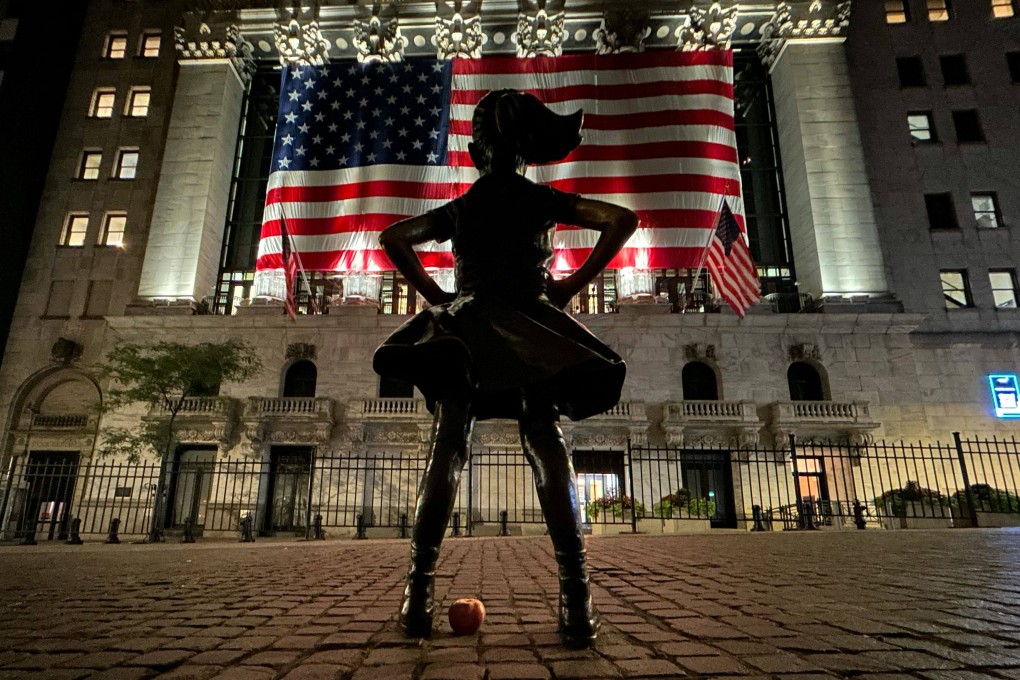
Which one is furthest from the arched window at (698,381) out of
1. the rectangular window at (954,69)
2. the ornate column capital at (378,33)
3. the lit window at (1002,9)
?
the lit window at (1002,9)

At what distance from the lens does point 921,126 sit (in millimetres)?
26266

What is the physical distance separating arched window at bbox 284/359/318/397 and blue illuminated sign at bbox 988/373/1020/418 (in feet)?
91.9

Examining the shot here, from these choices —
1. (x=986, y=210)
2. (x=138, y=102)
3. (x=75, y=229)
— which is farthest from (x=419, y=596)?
(x=138, y=102)

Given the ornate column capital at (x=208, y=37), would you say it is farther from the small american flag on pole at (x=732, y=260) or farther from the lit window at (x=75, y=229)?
the small american flag on pole at (x=732, y=260)

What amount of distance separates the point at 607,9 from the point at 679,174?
16669 millimetres

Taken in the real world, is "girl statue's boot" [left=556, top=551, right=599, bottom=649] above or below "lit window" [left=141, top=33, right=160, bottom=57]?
below

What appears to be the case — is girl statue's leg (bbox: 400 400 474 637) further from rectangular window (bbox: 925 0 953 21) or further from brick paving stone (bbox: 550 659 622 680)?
rectangular window (bbox: 925 0 953 21)

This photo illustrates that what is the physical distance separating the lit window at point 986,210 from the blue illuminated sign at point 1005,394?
6966 mm

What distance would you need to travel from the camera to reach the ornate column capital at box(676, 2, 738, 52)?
26.7 m

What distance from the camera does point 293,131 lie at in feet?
62.8

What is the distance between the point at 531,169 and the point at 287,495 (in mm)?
16072

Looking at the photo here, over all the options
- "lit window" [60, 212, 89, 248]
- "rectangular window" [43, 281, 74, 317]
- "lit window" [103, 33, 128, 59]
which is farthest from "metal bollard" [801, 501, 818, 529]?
"lit window" [103, 33, 128, 59]

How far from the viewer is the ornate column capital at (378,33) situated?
2758 centimetres

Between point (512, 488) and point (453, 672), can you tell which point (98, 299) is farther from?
point (453, 672)
